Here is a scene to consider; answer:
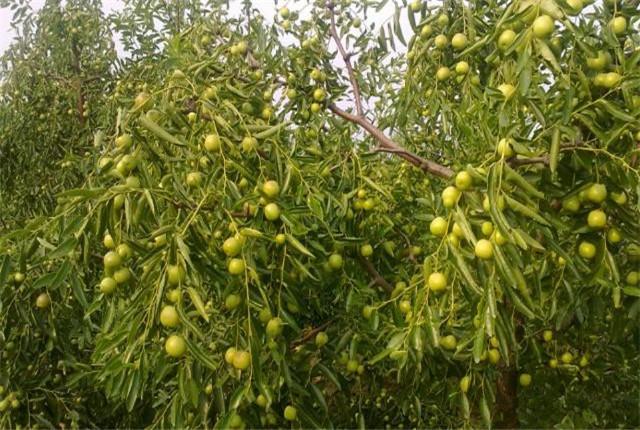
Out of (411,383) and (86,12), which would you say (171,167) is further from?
(86,12)

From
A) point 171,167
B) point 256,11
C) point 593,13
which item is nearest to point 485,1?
point 593,13

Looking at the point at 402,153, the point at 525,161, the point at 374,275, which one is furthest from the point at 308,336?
the point at 525,161

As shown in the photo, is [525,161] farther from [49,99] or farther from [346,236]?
[49,99]

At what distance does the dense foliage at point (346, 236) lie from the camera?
1.39 metres

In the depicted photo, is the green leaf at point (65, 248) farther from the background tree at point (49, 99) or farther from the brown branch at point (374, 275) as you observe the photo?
the background tree at point (49, 99)

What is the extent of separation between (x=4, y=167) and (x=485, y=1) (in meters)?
4.01

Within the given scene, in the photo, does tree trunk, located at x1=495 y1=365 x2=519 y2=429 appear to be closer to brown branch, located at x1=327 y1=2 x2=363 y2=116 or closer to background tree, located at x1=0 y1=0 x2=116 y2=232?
brown branch, located at x1=327 y1=2 x2=363 y2=116

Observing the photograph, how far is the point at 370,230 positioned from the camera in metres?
2.38

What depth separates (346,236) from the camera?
2.14 meters

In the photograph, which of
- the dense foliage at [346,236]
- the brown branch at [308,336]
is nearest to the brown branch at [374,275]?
the dense foliage at [346,236]

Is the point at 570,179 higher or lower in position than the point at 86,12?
lower

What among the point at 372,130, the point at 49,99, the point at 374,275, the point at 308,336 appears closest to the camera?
the point at 308,336

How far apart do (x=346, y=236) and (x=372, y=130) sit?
0.53 meters

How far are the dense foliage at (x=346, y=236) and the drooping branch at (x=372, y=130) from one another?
14 millimetres
